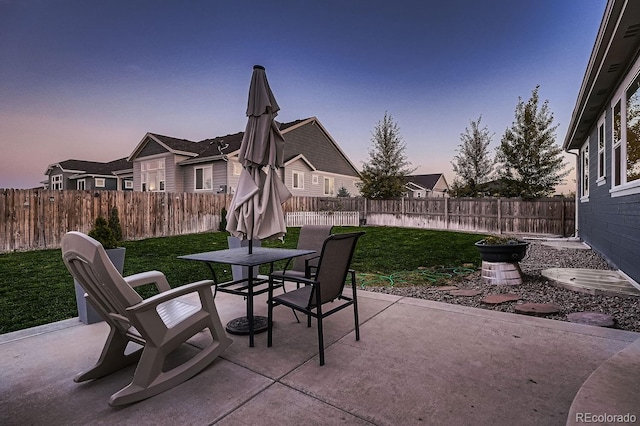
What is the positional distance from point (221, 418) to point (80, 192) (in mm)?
10902

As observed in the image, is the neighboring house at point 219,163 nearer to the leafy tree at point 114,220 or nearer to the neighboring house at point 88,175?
the neighboring house at point 88,175

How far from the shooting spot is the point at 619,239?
515 cm

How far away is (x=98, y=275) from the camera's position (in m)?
1.92

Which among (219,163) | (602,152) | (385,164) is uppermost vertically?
(385,164)

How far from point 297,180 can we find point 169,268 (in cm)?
1402

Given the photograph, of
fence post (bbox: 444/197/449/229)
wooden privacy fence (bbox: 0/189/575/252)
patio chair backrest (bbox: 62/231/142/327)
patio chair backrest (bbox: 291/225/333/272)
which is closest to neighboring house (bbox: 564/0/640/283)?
patio chair backrest (bbox: 291/225/333/272)

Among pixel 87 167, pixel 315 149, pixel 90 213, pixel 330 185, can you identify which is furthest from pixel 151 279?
pixel 87 167

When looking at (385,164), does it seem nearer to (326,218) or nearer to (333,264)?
(326,218)

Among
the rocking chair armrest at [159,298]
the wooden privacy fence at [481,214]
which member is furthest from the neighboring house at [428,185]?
the rocking chair armrest at [159,298]

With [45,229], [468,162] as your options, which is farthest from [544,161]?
[45,229]

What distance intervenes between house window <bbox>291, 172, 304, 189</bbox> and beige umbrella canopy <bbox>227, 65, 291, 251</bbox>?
16199mm

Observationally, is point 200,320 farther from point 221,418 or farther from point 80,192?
point 80,192

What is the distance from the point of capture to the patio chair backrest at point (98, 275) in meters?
1.89

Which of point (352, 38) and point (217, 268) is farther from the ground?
point (352, 38)
